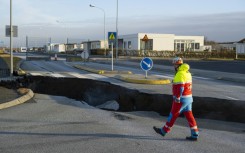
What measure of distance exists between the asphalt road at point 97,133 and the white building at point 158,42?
64.8 m

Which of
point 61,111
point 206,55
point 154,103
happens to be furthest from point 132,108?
point 206,55

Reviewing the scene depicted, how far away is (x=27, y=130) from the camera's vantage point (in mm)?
7891

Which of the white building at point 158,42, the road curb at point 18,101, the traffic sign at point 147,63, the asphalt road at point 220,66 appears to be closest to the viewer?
the road curb at point 18,101

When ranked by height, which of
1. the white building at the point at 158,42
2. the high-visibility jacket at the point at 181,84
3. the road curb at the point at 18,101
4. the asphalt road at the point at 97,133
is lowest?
the asphalt road at the point at 97,133

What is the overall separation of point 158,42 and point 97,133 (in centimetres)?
7318

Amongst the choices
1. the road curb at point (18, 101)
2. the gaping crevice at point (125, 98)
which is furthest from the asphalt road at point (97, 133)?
the gaping crevice at point (125, 98)

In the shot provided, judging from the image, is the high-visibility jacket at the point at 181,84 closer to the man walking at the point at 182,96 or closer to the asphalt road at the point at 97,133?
the man walking at the point at 182,96

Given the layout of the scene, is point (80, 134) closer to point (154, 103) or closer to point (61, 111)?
point (61, 111)

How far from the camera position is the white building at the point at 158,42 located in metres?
78.1

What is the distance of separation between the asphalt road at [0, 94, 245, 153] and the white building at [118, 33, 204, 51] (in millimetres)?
64834

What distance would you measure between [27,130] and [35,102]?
13.5 ft

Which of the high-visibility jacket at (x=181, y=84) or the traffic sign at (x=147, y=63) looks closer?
the high-visibility jacket at (x=181, y=84)

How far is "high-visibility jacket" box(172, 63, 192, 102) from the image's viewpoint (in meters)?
7.05

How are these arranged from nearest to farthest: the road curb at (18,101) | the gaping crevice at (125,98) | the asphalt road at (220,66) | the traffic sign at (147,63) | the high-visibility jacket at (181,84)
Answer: the high-visibility jacket at (181,84) < the road curb at (18,101) < the gaping crevice at (125,98) < the traffic sign at (147,63) < the asphalt road at (220,66)
